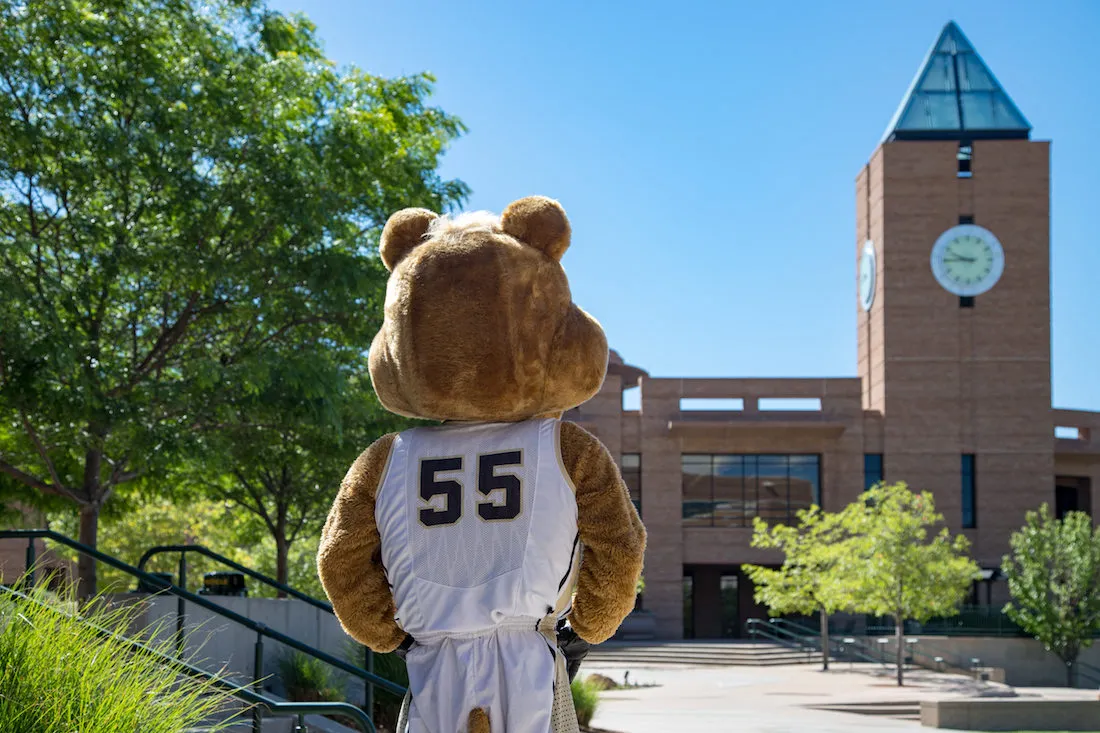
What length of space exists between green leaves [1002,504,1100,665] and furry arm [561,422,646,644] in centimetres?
3307

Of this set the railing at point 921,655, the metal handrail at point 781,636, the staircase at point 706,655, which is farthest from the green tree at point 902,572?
the metal handrail at point 781,636

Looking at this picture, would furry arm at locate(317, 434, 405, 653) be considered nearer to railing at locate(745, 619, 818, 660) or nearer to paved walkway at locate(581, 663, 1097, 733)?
paved walkway at locate(581, 663, 1097, 733)

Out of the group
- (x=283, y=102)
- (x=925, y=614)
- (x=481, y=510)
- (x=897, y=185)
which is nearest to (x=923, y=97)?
(x=897, y=185)

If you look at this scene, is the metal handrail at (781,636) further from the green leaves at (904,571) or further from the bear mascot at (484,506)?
the bear mascot at (484,506)

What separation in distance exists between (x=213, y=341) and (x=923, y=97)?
4159cm

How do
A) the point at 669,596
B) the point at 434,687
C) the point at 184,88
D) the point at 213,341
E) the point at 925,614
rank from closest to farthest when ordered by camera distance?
the point at 434,687 → the point at 184,88 → the point at 213,341 → the point at 925,614 → the point at 669,596

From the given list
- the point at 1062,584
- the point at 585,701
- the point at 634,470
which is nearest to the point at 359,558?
the point at 585,701

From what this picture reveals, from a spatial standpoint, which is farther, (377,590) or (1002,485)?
(1002,485)

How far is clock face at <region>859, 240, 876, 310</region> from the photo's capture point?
159 ft

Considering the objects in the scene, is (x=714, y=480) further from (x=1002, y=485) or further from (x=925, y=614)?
(x=925, y=614)

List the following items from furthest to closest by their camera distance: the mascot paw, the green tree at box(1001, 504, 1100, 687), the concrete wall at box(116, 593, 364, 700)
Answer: the green tree at box(1001, 504, 1100, 687), the concrete wall at box(116, 593, 364, 700), the mascot paw

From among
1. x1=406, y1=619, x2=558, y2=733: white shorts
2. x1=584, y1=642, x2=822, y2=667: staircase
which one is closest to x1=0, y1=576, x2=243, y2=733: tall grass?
x1=406, y1=619, x2=558, y2=733: white shorts

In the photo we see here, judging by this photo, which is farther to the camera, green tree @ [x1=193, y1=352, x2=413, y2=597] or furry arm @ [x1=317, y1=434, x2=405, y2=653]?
green tree @ [x1=193, y1=352, x2=413, y2=597]

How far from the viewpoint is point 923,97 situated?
158 feet
